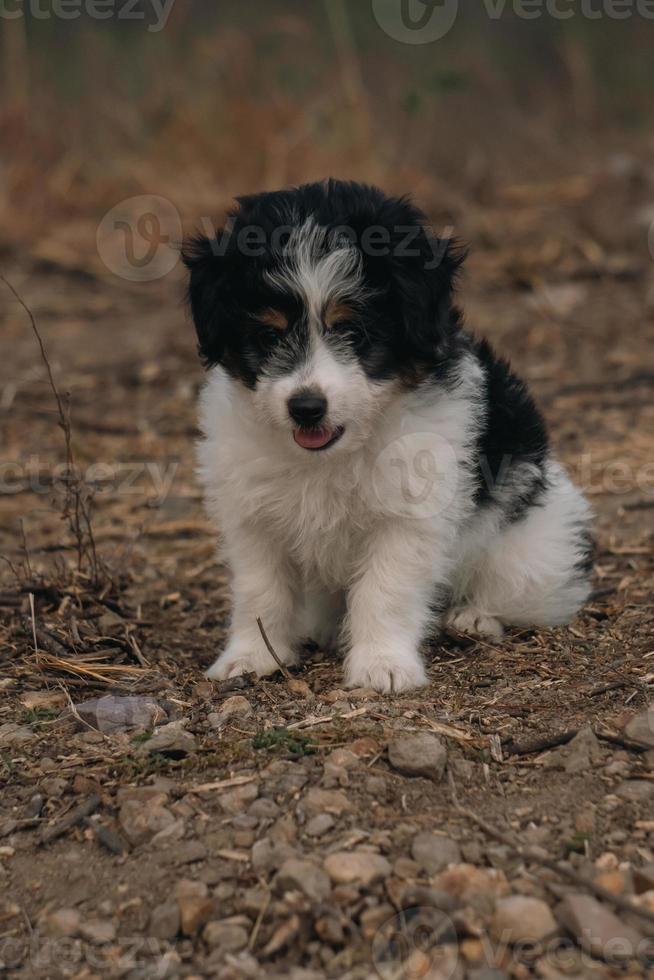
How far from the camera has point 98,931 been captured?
2938 millimetres

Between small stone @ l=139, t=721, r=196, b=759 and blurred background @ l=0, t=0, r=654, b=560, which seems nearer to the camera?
small stone @ l=139, t=721, r=196, b=759

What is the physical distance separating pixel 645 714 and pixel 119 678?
1917 mm

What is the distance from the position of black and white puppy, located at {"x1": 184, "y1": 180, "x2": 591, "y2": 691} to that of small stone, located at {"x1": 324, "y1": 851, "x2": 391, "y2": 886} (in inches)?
47.5

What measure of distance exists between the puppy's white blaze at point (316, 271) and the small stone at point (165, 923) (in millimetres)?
2012

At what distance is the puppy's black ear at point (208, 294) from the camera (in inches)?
168

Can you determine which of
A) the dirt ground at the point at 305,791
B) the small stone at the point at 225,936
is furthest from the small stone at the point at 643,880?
the small stone at the point at 225,936

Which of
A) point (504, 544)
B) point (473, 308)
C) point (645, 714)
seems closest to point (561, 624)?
point (504, 544)

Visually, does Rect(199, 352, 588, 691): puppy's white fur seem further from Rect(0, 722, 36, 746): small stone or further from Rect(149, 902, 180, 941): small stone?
Rect(149, 902, 180, 941): small stone

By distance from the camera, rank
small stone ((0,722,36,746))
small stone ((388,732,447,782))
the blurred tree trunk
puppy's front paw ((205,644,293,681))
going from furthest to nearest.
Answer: the blurred tree trunk < puppy's front paw ((205,644,293,681)) < small stone ((0,722,36,746)) < small stone ((388,732,447,782))

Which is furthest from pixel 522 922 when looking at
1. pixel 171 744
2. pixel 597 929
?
pixel 171 744

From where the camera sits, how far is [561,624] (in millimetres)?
5039

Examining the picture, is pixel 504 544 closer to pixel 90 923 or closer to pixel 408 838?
pixel 408 838

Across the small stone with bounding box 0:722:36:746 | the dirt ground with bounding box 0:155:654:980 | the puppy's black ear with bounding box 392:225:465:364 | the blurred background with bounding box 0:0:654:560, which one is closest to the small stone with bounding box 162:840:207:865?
the dirt ground with bounding box 0:155:654:980

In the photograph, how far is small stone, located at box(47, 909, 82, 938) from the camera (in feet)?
9.68
